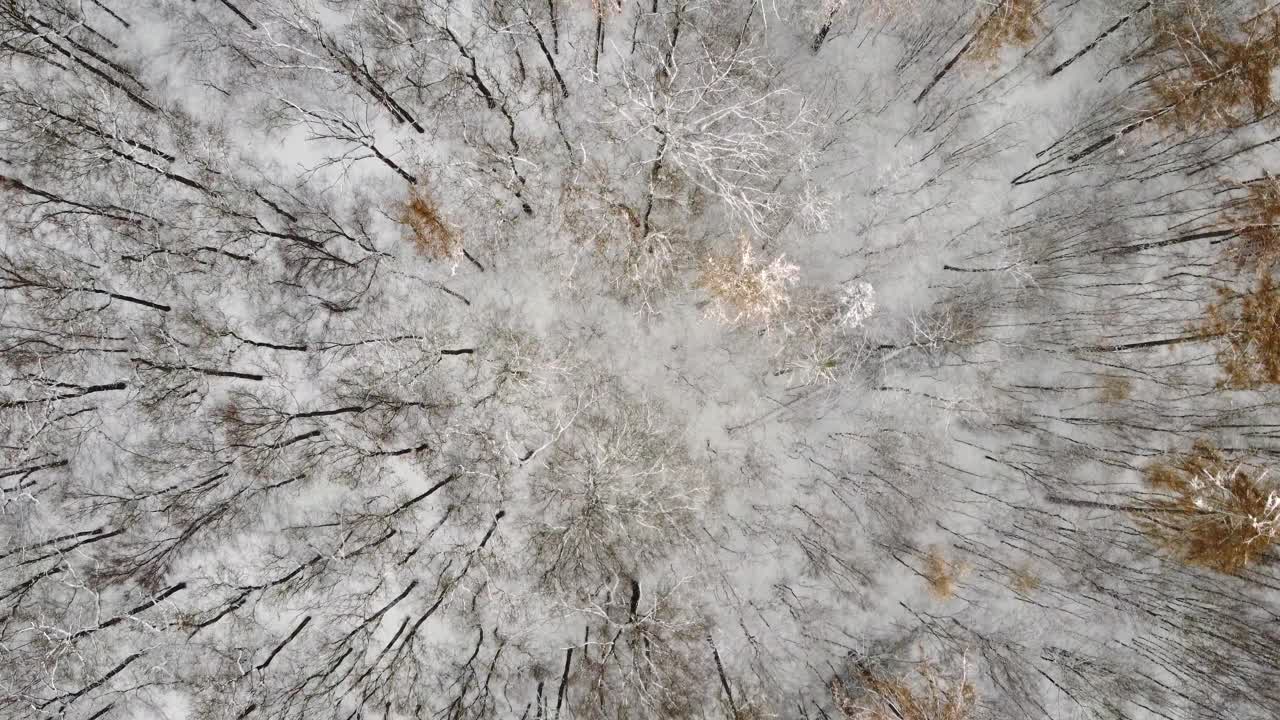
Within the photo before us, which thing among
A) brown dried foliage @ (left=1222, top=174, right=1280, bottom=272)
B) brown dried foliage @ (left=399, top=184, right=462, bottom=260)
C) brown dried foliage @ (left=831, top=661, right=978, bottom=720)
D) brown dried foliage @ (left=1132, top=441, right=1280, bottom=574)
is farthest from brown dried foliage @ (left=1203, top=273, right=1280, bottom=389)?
brown dried foliage @ (left=399, top=184, right=462, bottom=260)

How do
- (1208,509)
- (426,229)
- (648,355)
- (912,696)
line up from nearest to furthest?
(1208,509) → (912,696) → (426,229) → (648,355)

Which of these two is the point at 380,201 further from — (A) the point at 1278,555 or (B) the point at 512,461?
(A) the point at 1278,555

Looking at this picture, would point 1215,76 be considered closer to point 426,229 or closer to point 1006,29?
point 1006,29

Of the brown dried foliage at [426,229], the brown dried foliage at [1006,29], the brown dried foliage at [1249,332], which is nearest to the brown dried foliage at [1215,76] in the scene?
the brown dried foliage at [1006,29]

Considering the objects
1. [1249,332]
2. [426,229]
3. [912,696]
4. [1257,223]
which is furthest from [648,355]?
[1257,223]

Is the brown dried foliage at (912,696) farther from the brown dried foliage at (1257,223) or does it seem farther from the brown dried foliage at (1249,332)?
the brown dried foliage at (1257,223)

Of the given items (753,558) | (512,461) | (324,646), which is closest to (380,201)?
(512,461)

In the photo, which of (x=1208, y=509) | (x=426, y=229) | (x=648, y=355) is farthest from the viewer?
(x=648, y=355)
